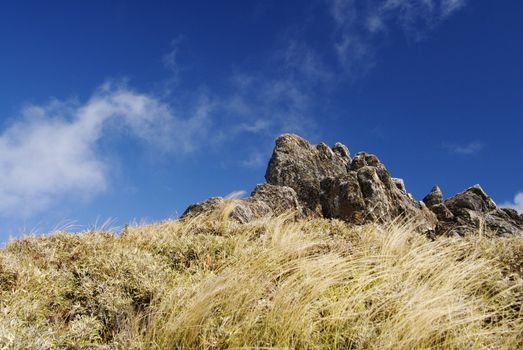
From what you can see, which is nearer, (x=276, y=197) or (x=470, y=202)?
(x=276, y=197)

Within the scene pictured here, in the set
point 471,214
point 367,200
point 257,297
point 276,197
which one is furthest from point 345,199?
point 257,297

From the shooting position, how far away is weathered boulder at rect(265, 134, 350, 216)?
22344 millimetres

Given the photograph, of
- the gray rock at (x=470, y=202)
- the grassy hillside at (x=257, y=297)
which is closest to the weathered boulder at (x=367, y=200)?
the gray rock at (x=470, y=202)

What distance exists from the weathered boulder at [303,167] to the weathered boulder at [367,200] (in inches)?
25.7

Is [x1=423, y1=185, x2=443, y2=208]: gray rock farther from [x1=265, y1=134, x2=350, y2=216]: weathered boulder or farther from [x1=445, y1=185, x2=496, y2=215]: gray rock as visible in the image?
[x1=265, y1=134, x2=350, y2=216]: weathered boulder

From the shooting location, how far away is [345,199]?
19.8m

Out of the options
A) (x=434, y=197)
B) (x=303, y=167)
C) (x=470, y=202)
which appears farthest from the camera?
(x=434, y=197)

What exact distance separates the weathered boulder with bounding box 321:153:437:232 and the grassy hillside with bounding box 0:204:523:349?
34.1 ft

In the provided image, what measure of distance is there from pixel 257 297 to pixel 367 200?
14547 mm

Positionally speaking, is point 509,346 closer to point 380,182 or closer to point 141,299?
point 141,299

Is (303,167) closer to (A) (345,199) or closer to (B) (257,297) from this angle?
(A) (345,199)

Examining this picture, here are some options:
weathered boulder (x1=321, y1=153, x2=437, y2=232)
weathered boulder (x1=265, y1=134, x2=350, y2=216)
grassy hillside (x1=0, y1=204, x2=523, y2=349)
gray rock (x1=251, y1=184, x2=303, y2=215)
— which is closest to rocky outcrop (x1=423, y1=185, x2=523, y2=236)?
weathered boulder (x1=321, y1=153, x2=437, y2=232)

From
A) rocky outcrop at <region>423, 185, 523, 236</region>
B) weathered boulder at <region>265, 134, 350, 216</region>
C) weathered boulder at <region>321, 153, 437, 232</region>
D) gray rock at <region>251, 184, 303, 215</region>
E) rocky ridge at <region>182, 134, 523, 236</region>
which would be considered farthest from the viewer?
weathered boulder at <region>265, 134, 350, 216</region>

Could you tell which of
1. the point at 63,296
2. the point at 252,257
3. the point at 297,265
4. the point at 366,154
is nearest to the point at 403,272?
the point at 297,265
